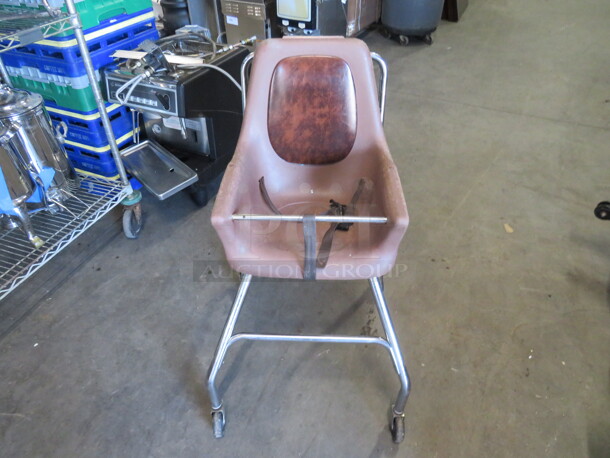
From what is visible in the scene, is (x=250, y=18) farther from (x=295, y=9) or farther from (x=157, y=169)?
(x=157, y=169)

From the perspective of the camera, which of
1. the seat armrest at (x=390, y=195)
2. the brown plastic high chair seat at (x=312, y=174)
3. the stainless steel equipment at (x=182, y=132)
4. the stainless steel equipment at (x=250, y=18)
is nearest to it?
the seat armrest at (x=390, y=195)

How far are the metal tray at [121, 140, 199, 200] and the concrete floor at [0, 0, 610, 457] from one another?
213 millimetres

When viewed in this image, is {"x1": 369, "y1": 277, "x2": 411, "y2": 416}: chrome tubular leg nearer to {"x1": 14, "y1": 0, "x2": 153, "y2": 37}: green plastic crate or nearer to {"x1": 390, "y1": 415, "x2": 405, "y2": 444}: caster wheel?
{"x1": 390, "y1": 415, "x2": 405, "y2": 444}: caster wheel

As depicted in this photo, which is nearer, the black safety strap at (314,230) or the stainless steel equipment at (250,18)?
the black safety strap at (314,230)

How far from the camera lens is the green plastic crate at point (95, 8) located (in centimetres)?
136

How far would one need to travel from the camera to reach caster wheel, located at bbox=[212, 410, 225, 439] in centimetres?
116

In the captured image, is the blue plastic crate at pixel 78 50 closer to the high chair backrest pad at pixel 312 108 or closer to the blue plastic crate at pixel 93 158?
the blue plastic crate at pixel 93 158

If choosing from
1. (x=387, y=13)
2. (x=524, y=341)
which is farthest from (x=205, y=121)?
(x=387, y=13)

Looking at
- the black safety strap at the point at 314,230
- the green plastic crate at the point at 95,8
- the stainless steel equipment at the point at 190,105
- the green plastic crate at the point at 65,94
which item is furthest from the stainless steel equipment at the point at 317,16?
the black safety strap at the point at 314,230

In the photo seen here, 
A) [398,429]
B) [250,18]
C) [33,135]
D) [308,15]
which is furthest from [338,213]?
[250,18]

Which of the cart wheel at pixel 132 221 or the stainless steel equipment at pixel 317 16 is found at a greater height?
the stainless steel equipment at pixel 317 16

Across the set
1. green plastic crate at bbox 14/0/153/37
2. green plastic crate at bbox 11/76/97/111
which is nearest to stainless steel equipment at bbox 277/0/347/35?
green plastic crate at bbox 14/0/153/37

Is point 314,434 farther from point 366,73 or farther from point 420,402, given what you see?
point 366,73

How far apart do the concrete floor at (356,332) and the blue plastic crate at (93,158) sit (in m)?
0.23
